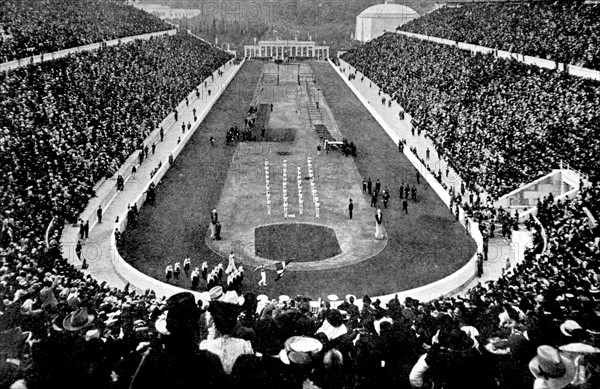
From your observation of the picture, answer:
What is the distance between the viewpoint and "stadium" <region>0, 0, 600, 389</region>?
22.9ft

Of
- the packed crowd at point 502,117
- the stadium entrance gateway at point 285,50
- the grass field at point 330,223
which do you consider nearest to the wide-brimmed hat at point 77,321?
the grass field at point 330,223

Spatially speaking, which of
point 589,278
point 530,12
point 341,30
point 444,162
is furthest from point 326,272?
point 341,30

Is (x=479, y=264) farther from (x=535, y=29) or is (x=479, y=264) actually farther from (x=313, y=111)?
(x=313, y=111)

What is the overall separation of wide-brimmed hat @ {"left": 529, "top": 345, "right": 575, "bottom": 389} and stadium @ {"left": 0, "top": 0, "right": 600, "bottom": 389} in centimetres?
3

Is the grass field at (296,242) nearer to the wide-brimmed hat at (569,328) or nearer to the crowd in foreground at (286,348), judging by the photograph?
the crowd in foreground at (286,348)

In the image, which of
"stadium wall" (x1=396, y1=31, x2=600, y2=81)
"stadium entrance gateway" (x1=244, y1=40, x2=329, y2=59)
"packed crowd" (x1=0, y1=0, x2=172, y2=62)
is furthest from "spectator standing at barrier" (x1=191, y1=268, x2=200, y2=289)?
"stadium entrance gateway" (x1=244, y1=40, x2=329, y2=59)

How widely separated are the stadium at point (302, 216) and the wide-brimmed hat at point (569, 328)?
0.13 ft

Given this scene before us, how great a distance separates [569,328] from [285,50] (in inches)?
4160

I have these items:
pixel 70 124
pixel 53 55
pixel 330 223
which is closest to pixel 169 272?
pixel 330 223

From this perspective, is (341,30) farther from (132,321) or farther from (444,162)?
(132,321)

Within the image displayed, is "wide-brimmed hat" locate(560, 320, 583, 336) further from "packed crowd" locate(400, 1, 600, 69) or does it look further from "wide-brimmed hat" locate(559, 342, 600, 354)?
"packed crowd" locate(400, 1, 600, 69)

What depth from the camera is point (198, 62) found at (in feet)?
215

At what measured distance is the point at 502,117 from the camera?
104 feet

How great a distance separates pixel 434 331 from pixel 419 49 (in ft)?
187
